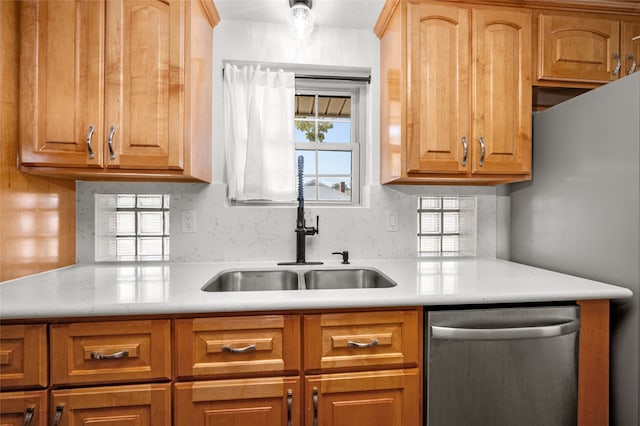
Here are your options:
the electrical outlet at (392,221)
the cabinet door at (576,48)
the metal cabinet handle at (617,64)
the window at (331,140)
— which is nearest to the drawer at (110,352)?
the window at (331,140)

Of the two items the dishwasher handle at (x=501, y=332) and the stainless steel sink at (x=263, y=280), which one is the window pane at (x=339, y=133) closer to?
the stainless steel sink at (x=263, y=280)

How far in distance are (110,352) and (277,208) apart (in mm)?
1024

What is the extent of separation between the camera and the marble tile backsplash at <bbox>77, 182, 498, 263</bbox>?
1.70 meters

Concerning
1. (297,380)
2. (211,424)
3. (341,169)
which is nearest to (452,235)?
(341,169)

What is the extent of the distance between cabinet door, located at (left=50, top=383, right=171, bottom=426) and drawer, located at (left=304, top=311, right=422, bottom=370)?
0.50 meters

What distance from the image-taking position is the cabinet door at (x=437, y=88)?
4.90 ft

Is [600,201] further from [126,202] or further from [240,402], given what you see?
[126,202]

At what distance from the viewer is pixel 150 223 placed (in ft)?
5.97

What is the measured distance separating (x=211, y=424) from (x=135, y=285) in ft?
1.93

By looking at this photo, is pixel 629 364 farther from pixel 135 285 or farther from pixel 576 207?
pixel 135 285

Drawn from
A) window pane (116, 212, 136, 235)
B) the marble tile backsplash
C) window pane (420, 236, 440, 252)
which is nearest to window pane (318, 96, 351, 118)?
the marble tile backsplash

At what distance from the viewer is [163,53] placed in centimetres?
136

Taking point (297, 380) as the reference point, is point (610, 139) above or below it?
above

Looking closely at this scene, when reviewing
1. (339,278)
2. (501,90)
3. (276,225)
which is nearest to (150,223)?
(276,225)
